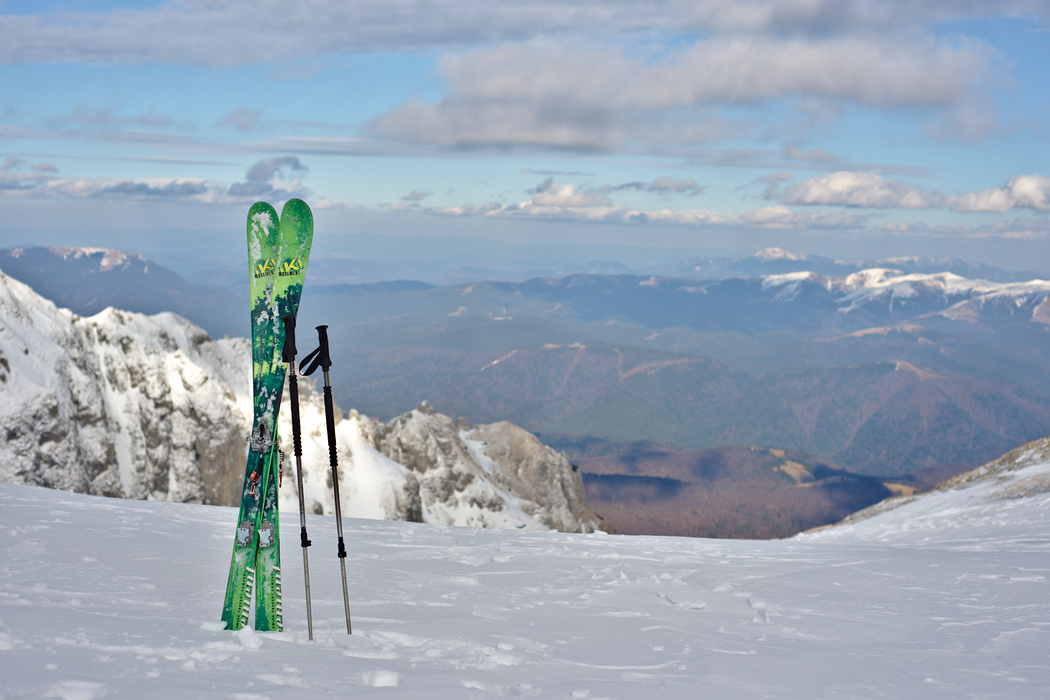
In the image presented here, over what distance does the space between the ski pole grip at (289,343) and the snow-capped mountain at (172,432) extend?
46067 millimetres

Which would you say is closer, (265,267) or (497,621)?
(265,267)

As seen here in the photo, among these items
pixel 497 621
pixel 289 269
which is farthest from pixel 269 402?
pixel 497 621

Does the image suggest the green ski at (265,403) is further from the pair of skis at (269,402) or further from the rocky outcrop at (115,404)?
the rocky outcrop at (115,404)

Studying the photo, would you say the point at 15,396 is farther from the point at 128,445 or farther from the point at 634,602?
the point at 634,602

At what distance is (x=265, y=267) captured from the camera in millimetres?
8828

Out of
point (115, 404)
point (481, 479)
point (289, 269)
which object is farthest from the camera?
point (481, 479)

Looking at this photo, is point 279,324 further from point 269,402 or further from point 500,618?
point 500,618

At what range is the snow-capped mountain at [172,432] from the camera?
47.9 m

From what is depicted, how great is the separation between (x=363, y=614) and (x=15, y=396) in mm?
48963

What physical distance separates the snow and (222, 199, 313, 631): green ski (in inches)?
18.5

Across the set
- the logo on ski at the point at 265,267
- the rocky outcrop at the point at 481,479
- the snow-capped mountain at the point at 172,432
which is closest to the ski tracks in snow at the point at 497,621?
the logo on ski at the point at 265,267

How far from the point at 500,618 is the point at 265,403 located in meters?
4.50

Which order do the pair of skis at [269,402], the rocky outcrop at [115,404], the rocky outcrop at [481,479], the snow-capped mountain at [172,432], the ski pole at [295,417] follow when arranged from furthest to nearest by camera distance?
the rocky outcrop at [481,479]
the snow-capped mountain at [172,432]
the rocky outcrop at [115,404]
the pair of skis at [269,402]
the ski pole at [295,417]

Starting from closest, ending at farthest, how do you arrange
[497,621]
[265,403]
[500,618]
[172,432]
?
[265,403] < [497,621] < [500,618] < [172,432]
